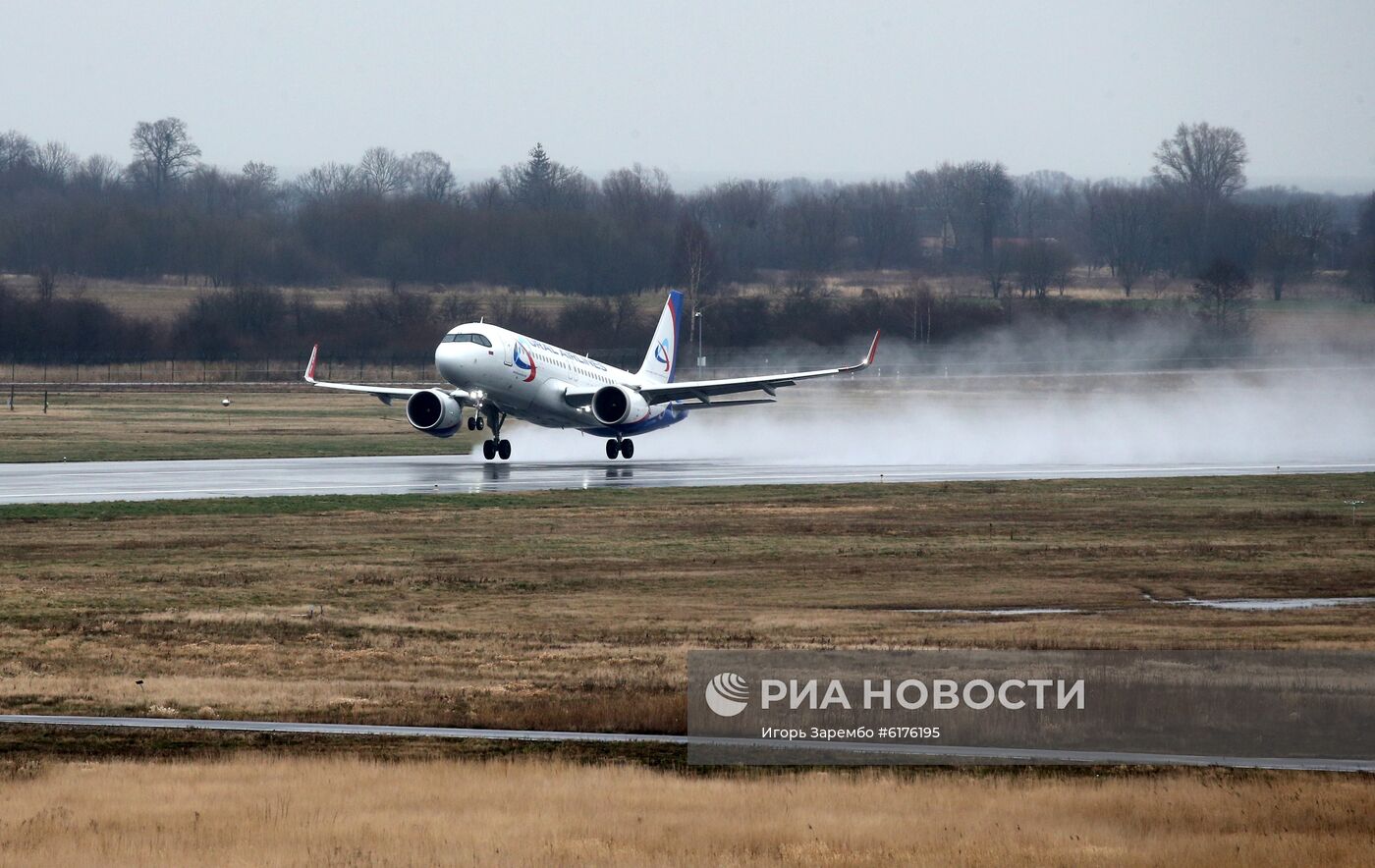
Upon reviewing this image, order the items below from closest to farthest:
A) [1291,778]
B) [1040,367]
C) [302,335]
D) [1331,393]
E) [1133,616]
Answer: [1291,778] < [1133,616] < [1331,393] < [1040,367] < [302,335]

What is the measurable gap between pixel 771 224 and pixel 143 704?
134097 mm

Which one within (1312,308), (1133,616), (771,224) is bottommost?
(1133,616)

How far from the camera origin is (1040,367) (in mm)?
96625

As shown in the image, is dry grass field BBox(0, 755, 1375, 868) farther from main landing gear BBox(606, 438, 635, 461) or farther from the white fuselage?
main landing gear BBox(606, 438, 635, 461)

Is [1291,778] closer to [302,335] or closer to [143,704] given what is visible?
[143,704]

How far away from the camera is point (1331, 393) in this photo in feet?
274

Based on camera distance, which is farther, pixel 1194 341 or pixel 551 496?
pixel 1194 341

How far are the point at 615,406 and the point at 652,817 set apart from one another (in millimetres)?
44579

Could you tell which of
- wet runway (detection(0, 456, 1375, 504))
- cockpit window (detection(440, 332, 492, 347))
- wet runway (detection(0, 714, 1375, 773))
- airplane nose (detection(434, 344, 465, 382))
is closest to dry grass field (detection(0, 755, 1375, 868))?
wet runway (detection(0, 714, 1375, 773))

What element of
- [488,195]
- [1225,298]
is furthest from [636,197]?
[1225,298]

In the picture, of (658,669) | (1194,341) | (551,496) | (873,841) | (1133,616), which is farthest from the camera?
(1194,341)

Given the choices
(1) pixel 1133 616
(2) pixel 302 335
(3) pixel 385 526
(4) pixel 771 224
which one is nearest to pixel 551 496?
(3) pixel 385 526

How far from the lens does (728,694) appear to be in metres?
20.0

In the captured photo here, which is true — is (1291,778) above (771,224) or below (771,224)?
below
